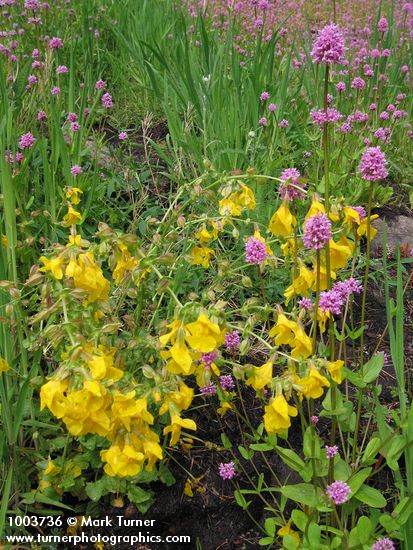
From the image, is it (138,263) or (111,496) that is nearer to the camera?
(138,263)

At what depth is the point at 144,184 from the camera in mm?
2607

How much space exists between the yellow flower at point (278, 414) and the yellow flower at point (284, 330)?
14 cm

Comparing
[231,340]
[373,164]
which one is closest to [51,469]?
[231,340]

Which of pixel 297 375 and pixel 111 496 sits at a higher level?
pixel 297 375

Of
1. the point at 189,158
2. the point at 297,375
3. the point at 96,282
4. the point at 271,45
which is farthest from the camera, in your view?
the point at 271,45

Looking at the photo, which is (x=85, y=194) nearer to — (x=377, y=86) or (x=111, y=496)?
(x=111, y=496)

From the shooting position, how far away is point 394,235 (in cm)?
249

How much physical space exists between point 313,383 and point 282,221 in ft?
1.23

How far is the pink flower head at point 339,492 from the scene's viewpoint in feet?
3.87

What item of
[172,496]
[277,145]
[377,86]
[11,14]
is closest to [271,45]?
[277,145]

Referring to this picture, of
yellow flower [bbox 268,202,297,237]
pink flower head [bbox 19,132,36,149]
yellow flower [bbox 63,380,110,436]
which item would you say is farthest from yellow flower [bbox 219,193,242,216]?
pink flower head [bbox 19,132,36,149]

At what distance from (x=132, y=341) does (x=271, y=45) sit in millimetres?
1881

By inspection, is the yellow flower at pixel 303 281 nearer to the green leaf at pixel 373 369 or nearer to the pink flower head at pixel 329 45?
the green leaf at pixel 373 369

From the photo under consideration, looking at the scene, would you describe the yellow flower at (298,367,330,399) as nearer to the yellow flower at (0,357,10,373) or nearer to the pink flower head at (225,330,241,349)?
the pink flower head at (225,330,241,349)
